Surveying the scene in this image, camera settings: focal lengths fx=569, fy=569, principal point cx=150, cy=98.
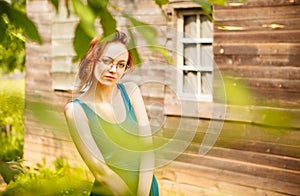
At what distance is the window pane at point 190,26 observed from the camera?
16.5 feet

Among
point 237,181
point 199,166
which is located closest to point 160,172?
point 199,166

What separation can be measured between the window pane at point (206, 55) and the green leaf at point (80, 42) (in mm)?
4256

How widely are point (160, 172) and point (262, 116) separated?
5000 millimetres

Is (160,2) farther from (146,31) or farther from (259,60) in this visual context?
(259,60)

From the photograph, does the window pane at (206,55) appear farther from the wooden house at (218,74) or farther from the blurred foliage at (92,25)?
the blurred foliage at (92,25)

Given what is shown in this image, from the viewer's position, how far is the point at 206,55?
515 centimetres

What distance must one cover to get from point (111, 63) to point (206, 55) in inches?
144

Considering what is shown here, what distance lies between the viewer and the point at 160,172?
18.3 ft

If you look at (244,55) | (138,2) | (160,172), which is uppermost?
(138,2)

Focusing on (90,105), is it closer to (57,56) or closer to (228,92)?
(228,92)

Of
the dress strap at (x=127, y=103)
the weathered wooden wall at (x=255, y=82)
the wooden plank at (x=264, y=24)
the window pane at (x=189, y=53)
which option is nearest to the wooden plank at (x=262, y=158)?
the weathered wooden wall at (x=255, y=82)

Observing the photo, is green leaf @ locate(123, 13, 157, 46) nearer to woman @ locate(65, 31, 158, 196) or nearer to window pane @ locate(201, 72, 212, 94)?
woman @ locate(65, 31, 158, 196)

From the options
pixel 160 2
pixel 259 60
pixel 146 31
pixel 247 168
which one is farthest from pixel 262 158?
pixel 146 31

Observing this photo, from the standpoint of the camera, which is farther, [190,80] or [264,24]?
[190,80]
